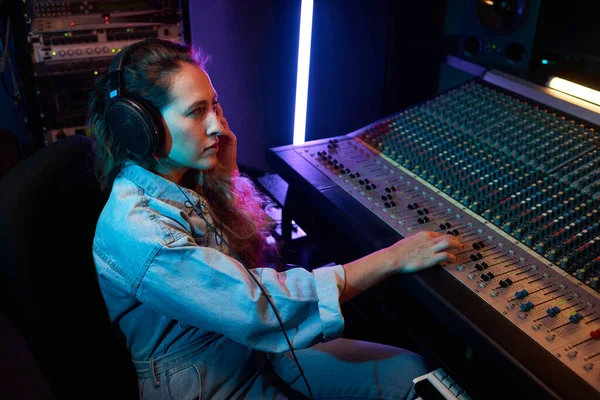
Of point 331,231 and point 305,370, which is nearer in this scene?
point 305,370

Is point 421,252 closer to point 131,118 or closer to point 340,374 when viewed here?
point 340,374

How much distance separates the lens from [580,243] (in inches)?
41.5

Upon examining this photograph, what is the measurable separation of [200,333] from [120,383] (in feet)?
0.60

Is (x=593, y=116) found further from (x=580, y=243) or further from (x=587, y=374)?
(x=587, y=374)

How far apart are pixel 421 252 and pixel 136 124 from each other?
586 millimetres

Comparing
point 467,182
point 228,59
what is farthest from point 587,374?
point 228,59

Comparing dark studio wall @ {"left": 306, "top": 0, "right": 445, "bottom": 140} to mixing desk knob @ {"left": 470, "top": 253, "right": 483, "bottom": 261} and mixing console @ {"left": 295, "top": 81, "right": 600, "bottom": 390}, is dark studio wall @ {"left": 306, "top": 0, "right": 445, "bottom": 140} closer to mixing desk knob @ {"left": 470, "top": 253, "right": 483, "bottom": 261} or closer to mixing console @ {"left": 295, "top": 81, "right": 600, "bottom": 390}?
mixing console @ {"left": 295, "top": 81, "right": 600, "bottom": 390}

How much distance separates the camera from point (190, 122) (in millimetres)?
1017

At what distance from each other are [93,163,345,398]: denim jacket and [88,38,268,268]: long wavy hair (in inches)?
1.7

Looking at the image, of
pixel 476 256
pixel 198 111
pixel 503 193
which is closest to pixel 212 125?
pixel 198 111

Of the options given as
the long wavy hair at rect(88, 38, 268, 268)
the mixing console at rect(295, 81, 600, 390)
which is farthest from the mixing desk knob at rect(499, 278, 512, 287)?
the long wavy hair at rect(88, 38, 268, 268)

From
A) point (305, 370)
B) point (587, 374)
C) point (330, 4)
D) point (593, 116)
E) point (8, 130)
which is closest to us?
point (587, 374)

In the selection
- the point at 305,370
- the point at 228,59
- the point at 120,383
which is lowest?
the point at 305,370

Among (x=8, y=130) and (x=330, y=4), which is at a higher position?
(x=330, y=4)
